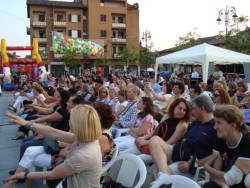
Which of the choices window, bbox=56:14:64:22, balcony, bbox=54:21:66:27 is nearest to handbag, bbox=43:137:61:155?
balcony, bbox=54:21:66:27

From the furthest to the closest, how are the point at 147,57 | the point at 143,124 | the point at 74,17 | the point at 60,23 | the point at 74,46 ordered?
the point at 74,17 < the point at 60,23 < the point at 147,57 < the point at 74,46 < the point at 143,124

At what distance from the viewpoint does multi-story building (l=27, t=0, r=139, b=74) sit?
39875 millimetres

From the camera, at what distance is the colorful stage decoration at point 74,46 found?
19875 millimetres

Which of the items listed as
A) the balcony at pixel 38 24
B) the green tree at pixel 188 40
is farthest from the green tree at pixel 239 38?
the balcony at pixel 38 24

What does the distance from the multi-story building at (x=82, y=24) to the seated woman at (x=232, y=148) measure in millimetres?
38637

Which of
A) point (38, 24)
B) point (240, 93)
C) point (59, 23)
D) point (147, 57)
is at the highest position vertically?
point (59, 23)

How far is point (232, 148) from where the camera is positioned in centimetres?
229

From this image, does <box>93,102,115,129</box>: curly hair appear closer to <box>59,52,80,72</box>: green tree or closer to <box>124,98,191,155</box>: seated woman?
<box>124,98,191,155</box>: seated woman

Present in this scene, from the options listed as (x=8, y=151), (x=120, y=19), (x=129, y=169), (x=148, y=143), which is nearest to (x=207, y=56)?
(x=148, y=143)

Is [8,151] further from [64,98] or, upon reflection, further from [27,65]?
[27,65]

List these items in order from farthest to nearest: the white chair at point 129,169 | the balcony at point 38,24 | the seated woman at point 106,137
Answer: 1. the balcony at point 38,24
2. the seated woman at point 106,137
3. the white chair at point 129,169

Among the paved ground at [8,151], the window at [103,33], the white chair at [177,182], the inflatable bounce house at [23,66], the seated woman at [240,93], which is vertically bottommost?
the paved ground at [8,151]

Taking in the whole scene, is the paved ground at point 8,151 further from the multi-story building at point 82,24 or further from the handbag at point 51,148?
the multi-story building at point 82,24

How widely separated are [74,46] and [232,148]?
2004 centimetres
